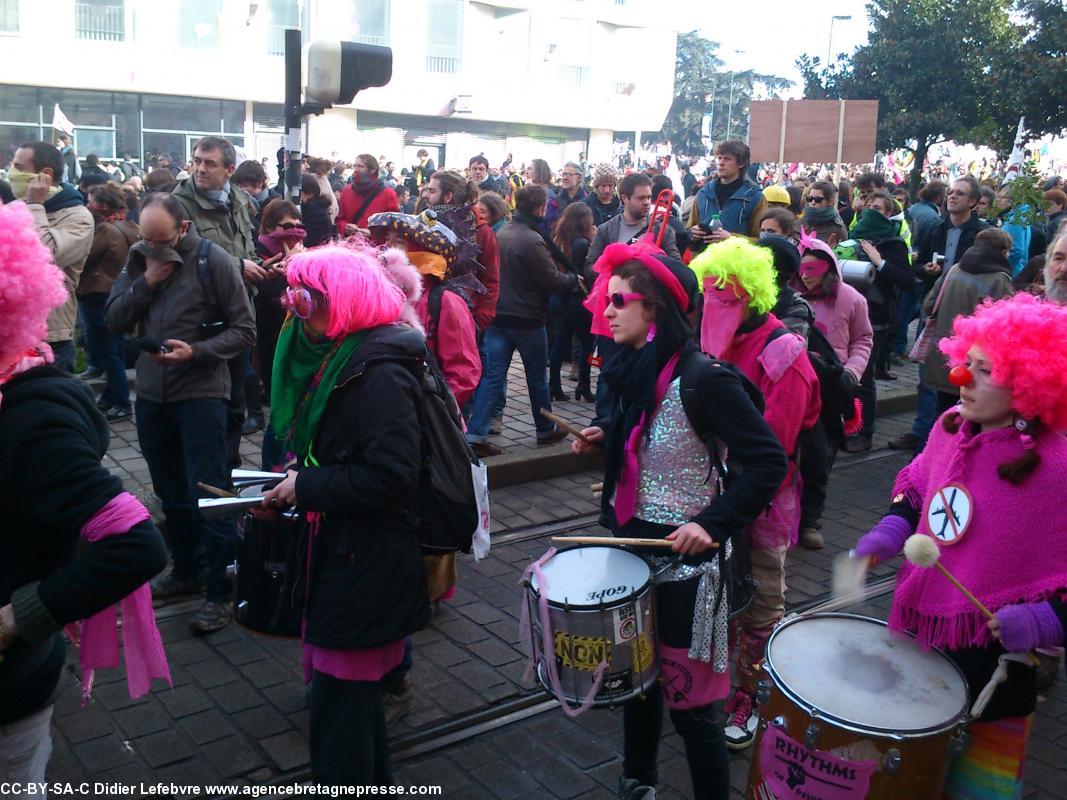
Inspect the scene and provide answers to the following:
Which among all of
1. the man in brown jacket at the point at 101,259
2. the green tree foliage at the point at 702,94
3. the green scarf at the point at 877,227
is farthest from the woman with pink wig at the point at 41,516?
the green tree foliage at the point at 702,94

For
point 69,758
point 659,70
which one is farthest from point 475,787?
point 659,70

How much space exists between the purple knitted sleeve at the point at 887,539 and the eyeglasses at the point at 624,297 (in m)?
1.03

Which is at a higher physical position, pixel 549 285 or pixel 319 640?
pixel 549 285

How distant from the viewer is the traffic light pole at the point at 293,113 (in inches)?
285

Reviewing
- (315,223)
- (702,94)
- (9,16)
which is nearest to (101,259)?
(315,223)

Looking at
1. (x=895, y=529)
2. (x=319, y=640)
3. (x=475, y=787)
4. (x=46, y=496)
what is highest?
(x=46, y=496)

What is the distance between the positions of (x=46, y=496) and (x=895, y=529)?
Result: 91.8 inches

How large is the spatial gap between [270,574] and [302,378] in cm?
62

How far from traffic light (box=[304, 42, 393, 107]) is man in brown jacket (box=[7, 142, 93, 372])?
6.03 feet

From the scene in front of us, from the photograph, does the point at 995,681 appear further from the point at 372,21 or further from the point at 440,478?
the point at 372,21

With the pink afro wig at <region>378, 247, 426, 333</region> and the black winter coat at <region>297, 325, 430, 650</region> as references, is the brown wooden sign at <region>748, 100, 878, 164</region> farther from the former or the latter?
the black winter coat at <region>297, 325, 430, 650</region>

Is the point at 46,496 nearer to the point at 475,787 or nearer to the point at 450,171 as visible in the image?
the point at 475,787

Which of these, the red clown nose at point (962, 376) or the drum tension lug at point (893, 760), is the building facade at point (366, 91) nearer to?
the red clown nose at point (962, 376)

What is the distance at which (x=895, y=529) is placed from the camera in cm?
312
